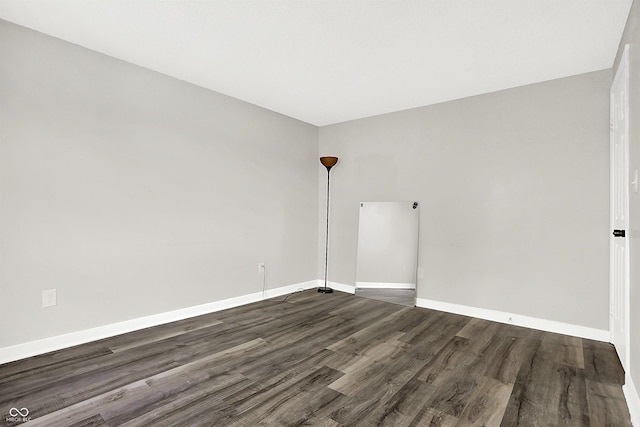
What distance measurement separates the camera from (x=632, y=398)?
1.83 metres

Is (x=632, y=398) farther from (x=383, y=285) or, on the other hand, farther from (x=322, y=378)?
(x=383, y=285)

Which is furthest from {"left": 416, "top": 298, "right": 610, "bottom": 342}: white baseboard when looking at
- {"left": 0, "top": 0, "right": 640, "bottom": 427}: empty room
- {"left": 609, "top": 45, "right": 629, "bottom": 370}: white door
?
{"left": 609, "top": 45, "right": 629, "bottom": 370}: white door

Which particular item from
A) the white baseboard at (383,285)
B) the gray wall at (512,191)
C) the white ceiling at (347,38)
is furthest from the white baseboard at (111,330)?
the white ceiling at (347,38)

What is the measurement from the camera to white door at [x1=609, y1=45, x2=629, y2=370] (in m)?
2.17

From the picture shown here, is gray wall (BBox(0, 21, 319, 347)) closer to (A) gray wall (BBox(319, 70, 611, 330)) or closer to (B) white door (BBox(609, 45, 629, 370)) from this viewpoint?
(A) gray wall (BBox(319, 70, 611, 330))

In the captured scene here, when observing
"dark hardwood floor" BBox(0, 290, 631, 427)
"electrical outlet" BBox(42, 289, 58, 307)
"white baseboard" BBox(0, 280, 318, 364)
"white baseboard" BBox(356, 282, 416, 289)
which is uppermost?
"electrical outlet" BBox(42, 289, 58, 307)

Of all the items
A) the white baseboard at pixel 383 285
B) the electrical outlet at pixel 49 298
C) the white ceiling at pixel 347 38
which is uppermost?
the white ceiling at pixel 347 38

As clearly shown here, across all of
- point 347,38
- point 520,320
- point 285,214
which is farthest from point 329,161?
point 520,320

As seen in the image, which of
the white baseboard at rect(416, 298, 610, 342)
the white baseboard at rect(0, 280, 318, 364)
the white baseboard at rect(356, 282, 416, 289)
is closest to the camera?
the white baseboard at rect(0, 280, 318, 364)

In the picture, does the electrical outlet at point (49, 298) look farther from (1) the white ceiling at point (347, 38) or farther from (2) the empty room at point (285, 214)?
(1) the white ceiling at point (347, 38)

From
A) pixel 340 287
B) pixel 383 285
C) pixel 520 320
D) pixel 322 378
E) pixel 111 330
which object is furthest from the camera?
pixel 340 287

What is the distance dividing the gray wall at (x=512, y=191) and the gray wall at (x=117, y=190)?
6.00 feet

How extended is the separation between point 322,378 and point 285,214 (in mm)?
2536

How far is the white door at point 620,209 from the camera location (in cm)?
217
